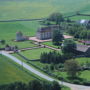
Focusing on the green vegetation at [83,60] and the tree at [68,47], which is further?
the tree at [68,47]

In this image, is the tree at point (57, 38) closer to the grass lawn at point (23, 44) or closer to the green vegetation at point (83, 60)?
the grass lawn at point (23, 44)

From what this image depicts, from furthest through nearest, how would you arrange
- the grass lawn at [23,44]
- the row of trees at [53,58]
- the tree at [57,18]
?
the tree at [57,18], the grass lawn at [23,44], the row of trees at [53,58]

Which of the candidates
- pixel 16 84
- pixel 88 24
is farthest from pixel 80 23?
pixel 16 84

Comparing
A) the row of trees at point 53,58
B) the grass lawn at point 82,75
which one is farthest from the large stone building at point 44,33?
the grass lawn at point 82,75

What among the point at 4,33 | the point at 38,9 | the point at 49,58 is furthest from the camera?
the point at 38,9

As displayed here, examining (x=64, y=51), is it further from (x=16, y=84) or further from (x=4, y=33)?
(x=4, y=33)

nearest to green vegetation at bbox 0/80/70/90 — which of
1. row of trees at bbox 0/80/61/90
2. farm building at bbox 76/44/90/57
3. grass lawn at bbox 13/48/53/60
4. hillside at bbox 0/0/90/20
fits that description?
row of trees at bbox 0/80/61/90

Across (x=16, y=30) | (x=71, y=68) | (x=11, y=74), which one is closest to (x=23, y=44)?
(x=16, y=30)
